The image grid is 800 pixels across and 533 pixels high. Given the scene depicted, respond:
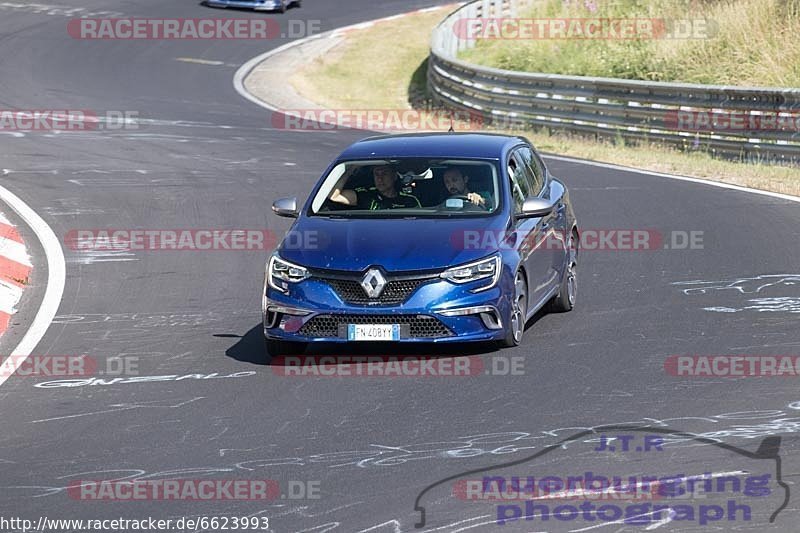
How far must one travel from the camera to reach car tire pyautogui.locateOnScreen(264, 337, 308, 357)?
420 inches

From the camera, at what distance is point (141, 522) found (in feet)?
22.8

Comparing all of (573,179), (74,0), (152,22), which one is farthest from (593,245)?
(74,0)

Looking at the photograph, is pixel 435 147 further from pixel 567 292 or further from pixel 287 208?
pixel 567 292

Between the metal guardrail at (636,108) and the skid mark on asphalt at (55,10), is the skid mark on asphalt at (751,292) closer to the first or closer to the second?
the metal guardrail at (636,108)

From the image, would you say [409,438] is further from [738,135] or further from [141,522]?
[738,135]

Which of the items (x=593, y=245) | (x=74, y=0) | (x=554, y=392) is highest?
(x=554, y=392)

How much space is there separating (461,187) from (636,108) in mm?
14125

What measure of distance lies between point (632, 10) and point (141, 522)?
106ft

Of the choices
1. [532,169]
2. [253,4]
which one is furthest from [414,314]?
[253,4]

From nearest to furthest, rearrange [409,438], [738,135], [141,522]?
[141,522] → [409,438] → [738,135]

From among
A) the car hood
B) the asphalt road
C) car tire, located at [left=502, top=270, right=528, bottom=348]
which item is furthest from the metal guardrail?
the car hood

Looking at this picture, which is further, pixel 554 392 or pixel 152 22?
pixel 152 22

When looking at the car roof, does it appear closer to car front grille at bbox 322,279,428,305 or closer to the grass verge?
car front grille at bbox 322,279,428,305

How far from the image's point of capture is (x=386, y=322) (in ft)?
33.8
